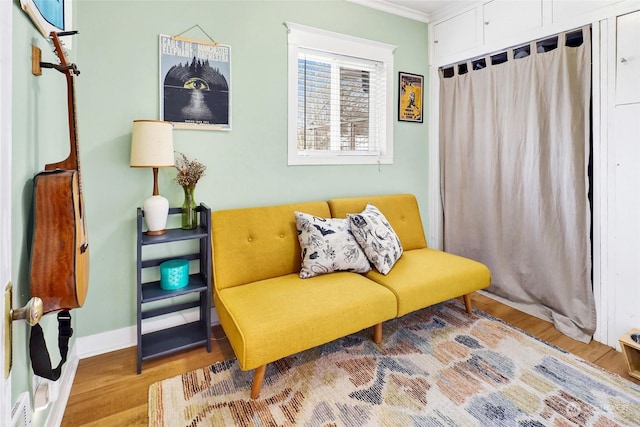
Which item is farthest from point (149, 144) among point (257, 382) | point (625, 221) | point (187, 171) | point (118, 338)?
point (625, 221)

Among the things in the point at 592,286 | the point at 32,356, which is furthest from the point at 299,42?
the point at 592,286

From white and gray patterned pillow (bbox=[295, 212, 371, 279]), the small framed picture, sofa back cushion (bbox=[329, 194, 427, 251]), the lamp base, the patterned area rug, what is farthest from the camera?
the small framed picture

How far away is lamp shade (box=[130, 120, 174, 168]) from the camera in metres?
1.88

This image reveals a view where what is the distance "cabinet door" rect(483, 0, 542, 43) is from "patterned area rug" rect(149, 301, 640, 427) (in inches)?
88.0

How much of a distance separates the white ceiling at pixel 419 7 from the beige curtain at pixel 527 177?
0.52m

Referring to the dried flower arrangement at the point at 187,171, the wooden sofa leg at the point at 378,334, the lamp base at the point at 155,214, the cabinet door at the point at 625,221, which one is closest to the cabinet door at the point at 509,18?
the cabinet door at the point at 625,221

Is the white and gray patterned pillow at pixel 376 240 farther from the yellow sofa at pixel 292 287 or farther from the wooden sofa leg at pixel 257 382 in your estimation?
the wooden sofa leg at pixel 257 382

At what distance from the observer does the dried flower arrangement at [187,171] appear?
2.11 meters

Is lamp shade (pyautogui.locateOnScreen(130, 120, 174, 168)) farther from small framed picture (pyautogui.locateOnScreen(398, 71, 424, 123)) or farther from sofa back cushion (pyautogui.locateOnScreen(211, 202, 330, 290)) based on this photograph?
small framed picture (pyautogui.locateOnScreen(398, 71, 424, 123))

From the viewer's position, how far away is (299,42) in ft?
8.51

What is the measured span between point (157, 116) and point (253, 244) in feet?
3.34

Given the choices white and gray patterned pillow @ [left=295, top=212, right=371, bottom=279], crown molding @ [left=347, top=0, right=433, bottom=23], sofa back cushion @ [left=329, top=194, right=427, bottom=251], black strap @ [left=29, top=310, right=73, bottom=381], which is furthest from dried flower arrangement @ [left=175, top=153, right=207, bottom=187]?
crown molding @ [left=347, top=0, right=433, bottom=23]

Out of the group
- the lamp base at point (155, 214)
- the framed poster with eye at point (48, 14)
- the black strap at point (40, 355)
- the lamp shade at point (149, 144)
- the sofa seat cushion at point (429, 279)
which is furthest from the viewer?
the sofa seat cushion at point (429, 279)

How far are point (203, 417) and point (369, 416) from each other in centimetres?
78
